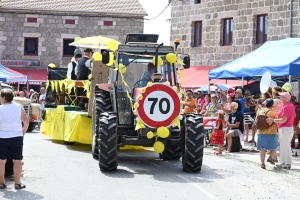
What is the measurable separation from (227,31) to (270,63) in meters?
16.1

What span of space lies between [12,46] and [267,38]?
19275 mm

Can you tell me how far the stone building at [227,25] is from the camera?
3177 cm

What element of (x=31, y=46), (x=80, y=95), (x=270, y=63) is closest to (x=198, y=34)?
(x=31, y=46)

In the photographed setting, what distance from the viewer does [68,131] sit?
695 inches

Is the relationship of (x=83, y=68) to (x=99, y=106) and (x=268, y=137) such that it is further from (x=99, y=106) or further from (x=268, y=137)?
(x=268, y=137)

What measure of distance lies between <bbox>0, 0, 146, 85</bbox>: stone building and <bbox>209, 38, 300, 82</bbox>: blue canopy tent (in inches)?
920

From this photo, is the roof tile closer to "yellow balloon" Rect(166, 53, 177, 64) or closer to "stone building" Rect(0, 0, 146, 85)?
"stone building" Rect(0, 0, 146, 85)

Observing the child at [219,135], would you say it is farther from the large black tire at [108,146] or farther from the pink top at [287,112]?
the large black tire at [108,146]

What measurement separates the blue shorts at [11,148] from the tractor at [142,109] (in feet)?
7.85

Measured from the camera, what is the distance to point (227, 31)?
1400 inches

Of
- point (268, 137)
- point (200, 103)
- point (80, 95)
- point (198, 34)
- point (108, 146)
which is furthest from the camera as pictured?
point (198, 34)

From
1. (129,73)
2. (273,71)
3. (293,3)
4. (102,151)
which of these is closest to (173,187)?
(102,151)

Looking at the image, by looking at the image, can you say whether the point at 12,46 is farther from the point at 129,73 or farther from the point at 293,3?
the point at 129,73

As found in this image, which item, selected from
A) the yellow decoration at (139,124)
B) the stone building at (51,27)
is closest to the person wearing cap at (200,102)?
the yellow decoration at (139,124)
